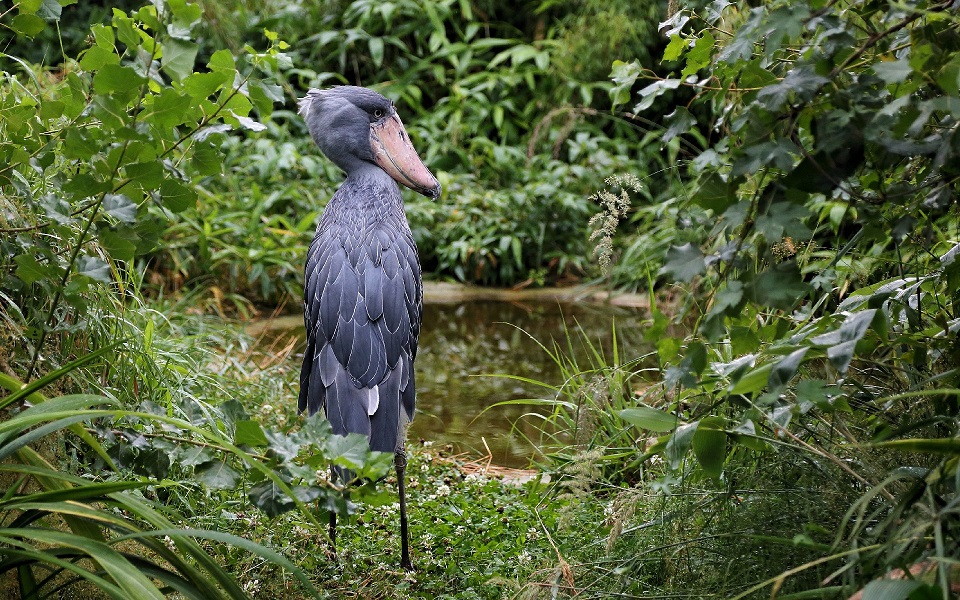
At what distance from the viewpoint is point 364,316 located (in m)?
2.73

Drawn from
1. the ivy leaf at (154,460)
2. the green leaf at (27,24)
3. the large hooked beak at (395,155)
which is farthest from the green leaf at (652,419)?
the large hooked beak at (395,155)

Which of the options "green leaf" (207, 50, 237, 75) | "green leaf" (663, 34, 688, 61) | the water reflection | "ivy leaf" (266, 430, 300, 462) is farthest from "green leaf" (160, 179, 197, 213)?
the water reflection

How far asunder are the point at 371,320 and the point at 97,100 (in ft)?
3.85

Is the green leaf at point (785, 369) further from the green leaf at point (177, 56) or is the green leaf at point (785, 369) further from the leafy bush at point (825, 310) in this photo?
the green leaf at point (177, 56)

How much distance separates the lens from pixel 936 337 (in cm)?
186

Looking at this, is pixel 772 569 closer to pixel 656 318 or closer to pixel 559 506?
pixel 656 318

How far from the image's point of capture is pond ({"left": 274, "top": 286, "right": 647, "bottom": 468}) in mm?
3865

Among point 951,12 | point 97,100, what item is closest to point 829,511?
point 951,12

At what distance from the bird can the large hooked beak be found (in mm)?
43

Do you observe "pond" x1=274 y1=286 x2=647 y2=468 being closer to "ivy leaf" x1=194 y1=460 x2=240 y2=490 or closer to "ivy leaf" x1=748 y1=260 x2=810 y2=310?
"ivy leaf" x1=194 y1=460 x2=240 y2=490

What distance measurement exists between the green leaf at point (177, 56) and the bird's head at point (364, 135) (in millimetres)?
1433

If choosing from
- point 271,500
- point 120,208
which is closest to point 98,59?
point 120,208

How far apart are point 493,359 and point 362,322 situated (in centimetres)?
222

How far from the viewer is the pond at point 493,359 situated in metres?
3.87
